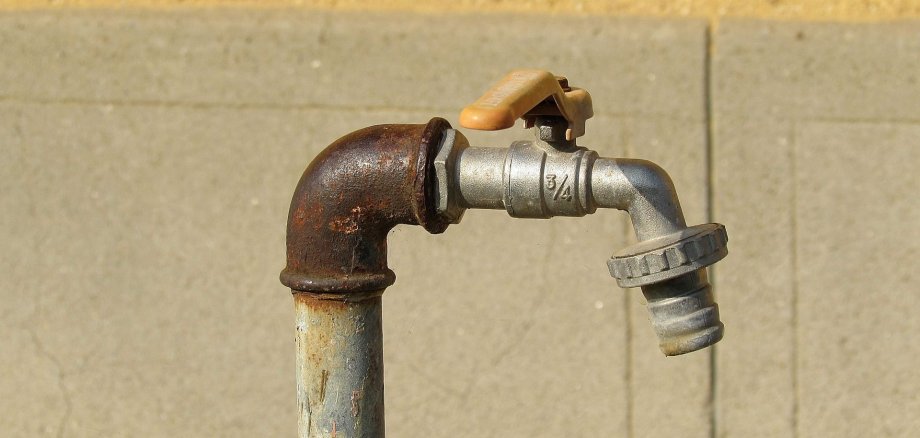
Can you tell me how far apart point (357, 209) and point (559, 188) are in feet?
0.92

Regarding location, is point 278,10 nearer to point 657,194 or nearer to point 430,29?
point 430,29

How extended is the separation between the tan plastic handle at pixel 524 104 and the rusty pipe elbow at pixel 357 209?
0.16 metres

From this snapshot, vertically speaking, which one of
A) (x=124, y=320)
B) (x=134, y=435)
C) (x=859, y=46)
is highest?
(x=859, y=46)

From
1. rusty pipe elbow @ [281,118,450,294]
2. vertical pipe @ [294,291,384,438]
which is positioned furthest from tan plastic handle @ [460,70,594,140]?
vertical pipe @ [294,291,384,438]

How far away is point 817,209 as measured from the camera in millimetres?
2848

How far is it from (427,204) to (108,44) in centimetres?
169

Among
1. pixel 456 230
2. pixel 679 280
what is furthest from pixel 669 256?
pixel 456 230

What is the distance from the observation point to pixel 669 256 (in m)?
1.50

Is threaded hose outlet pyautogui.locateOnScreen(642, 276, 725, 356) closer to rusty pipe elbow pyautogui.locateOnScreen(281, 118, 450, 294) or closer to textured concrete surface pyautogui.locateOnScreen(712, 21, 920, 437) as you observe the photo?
rusty pipe elbow pyautogui.locateOnScreen(281, 118, 450, 294)

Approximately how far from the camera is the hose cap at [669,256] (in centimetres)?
150

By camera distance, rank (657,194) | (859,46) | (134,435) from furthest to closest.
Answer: (134,435), (859,46), (657,194)

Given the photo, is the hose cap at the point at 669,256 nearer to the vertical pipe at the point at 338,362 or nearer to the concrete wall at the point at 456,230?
the vertical pipe at the point at 338,362

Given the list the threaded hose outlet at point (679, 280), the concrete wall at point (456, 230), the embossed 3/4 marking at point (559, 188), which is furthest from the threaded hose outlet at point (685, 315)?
the concrete wall at point (456, 230)

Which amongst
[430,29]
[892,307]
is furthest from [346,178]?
[892,307]
